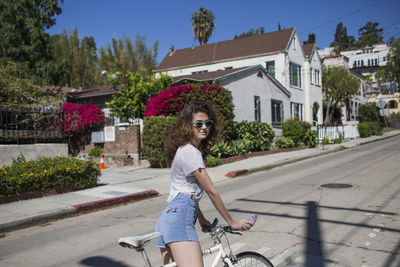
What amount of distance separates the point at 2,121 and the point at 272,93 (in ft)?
58.5

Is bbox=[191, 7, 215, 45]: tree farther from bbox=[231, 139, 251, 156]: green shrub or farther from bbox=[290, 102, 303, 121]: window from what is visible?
bbox=[231, 139, 251, 156]: green shrub

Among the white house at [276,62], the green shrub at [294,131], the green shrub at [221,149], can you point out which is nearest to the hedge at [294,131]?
the green shrub at [294,131]

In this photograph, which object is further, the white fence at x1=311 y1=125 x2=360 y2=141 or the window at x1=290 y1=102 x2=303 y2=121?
the window at x1=290 y1=102 x2=303 y2=121

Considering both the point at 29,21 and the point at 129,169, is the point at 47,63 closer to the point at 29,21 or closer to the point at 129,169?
the point at 29,21

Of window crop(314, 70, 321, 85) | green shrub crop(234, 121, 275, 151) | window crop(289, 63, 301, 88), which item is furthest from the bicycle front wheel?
window crop(314, 70, 321, 85)

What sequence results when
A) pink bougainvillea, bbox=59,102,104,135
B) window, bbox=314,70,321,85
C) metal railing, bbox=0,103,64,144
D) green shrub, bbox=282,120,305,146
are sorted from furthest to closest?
1. window, bbox=314,70,321,85
2. green shrub, bbox=282,120,305,146
3. pink bougainvillea, bbox=59,102,104,135
4. metal railing, bbox=0,103,64,144

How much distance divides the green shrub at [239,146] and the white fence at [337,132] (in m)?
9.24

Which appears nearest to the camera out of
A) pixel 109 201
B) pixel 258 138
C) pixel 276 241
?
pixel 276 241

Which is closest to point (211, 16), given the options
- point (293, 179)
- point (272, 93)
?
point (272, 93)

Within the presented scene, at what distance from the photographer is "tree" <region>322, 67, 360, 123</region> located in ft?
122

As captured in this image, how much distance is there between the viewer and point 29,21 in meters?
22.6

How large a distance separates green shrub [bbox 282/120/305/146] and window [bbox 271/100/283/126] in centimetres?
→ 124

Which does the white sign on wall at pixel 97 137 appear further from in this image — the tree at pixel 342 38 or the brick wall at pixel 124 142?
the tree at pixel 342 38

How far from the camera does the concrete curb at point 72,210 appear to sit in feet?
22.5
